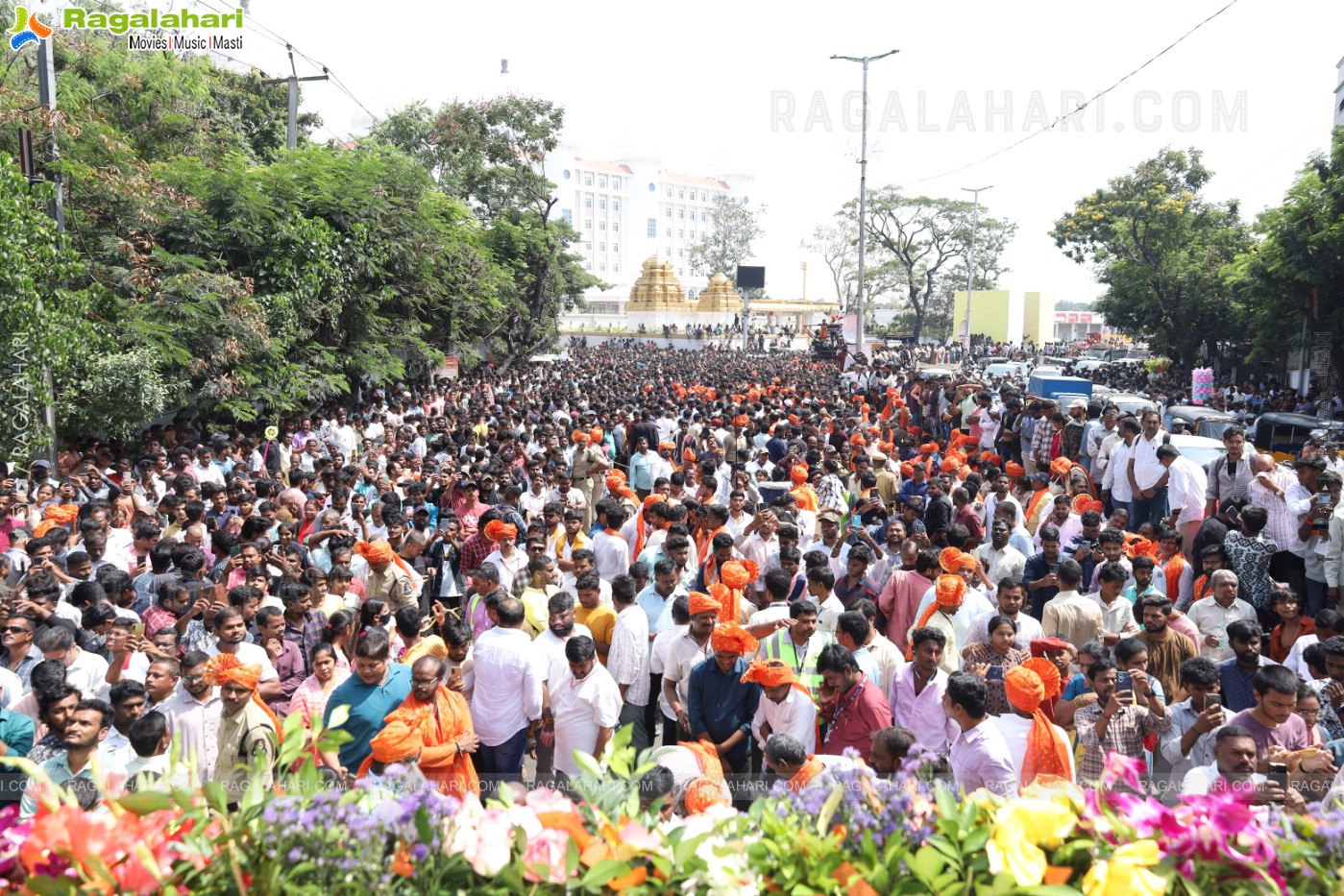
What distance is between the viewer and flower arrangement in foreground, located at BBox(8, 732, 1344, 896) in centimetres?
216

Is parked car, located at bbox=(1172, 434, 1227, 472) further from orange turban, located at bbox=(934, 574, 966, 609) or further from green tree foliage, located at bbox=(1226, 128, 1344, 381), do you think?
green tree foliage, located at bbox=(1226, 128, 1344, 381)

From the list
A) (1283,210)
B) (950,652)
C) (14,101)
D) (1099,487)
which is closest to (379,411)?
(14,101)

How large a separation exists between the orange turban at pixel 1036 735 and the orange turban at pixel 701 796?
1.38m

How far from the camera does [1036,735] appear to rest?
4.13 m

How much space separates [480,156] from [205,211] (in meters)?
15.1

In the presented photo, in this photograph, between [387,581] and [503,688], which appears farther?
[387,581]

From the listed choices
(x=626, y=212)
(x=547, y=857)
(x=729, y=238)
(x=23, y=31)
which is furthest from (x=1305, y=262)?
(x=626, y=212)

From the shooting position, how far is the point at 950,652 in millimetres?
5398

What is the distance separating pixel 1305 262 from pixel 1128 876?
21440 mm

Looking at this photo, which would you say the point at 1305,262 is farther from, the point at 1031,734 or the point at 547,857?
the point at 547,857

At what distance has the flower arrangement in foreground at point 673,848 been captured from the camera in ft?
7.09

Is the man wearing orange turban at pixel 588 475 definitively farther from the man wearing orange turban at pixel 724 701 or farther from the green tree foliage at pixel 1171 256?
the green tree foliage at pixel 1171 256

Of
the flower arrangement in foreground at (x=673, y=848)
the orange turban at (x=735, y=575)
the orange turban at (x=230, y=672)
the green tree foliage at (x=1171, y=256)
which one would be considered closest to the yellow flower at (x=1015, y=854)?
the flower arrangement in foreground at (x=673, y=848)

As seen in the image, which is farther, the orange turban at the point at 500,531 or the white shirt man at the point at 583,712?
the orange turban at the point at 500,531
